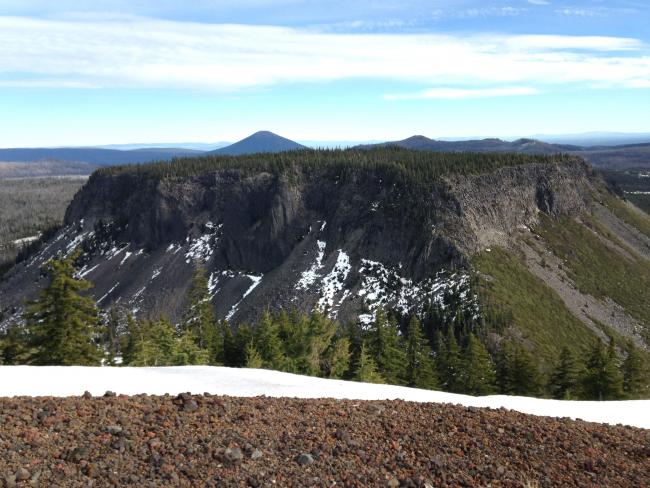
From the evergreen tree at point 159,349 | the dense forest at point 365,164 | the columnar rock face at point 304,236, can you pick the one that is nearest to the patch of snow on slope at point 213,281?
the columnar rock face at point 304,236

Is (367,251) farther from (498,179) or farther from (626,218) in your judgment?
(626,218)

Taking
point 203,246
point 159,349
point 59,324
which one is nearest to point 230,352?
point 159,349

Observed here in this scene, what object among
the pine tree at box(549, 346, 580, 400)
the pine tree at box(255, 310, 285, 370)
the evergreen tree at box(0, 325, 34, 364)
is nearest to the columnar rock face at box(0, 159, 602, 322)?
the pine tree at box(549, 346, 580, 400)

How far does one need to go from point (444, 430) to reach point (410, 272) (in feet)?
273

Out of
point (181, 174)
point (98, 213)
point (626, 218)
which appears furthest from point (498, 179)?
point (98, 213)

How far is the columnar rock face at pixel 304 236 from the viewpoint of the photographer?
91875 millimetres

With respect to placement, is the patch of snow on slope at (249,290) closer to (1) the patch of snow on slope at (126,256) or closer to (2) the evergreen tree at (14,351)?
(1) the patch of snow on slope at (126,256)

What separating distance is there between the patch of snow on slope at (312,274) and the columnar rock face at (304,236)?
22cm

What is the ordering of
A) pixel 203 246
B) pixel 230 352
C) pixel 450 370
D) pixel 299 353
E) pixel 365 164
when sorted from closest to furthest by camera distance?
pixel 299 353 < pixel 230 352 < pixel 450 370 < pixel 365 164 < pixel 203 246

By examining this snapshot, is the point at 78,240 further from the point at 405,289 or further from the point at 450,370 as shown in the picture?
the point at 450,370

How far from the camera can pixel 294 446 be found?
31.0 ft

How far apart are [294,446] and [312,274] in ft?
289

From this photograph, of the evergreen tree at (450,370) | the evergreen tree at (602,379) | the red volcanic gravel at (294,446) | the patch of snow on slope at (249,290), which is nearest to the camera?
the red volcanic gravel at (294,446)

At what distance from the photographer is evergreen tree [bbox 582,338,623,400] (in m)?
45.5
